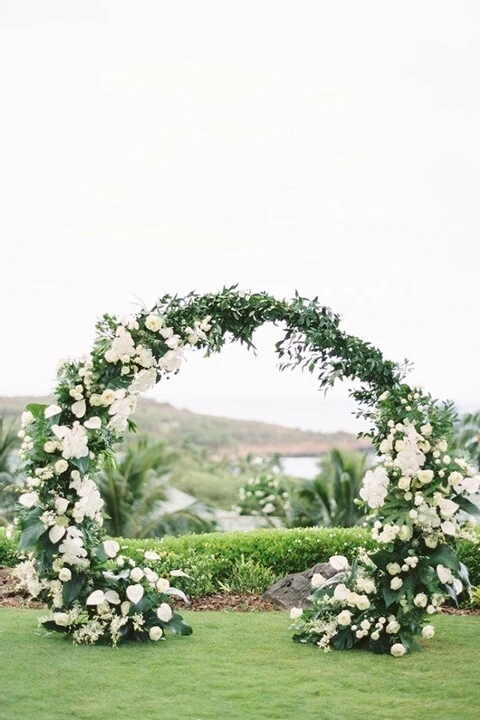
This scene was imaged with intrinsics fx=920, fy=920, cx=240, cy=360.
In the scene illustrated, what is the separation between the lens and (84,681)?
5.47 m

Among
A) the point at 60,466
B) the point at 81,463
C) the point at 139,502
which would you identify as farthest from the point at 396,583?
the point at 139,502

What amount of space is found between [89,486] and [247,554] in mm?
3507

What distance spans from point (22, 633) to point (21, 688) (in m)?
1.56

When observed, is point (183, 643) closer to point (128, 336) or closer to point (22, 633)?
point (22, 633)

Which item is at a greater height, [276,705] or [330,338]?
[330,338]

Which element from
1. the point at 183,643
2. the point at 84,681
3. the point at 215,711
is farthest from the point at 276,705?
the point at 183,643

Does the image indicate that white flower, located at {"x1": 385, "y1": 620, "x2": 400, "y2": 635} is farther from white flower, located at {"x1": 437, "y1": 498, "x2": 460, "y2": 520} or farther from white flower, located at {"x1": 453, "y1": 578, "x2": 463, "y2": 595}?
white flower, located at {"x1": 437, "y1": 498, "x2": 460, "y2": 520}

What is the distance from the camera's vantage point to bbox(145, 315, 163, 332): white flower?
671cm

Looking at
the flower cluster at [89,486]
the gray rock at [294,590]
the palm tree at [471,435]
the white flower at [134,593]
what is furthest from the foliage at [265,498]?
the white flower at [134,593]

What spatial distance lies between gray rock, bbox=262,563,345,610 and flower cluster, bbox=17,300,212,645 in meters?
1.84

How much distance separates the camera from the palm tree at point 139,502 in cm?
2093

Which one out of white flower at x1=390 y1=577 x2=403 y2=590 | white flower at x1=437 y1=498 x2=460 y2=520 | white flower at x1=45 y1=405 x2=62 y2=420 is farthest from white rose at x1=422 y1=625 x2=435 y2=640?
white flower at x1=45 y1=405 x2=62 y2=420

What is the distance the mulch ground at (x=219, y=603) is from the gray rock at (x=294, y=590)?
0.26ft

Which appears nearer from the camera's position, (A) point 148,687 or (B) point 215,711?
(B) point 215,711
